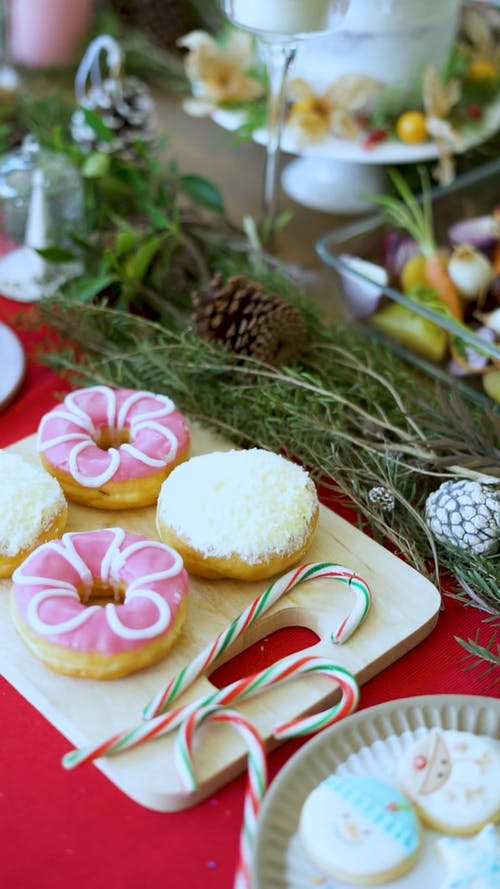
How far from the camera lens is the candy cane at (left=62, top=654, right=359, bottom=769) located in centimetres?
75

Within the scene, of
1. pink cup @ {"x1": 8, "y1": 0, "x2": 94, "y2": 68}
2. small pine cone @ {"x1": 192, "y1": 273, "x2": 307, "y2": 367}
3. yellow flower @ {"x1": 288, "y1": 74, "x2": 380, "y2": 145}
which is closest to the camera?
small pine cone @ {"x1": 192, "y1": 273, "x2": 307, "y2": 367}

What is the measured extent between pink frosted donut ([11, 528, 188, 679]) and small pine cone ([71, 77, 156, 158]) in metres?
0.78

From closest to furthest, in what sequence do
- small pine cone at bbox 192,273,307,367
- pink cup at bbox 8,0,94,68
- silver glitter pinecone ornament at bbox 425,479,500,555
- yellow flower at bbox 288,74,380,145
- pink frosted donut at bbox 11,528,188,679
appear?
pink frosted donut at bbox 11,528,188,679 < silver glitter pinecone ornament at bbox 425,479,500,555 < small pine cone at bbox 192,273,307,367 < yellow flower at bbox 288,74,380,145 < pink cup at bbox 8,0,94,68

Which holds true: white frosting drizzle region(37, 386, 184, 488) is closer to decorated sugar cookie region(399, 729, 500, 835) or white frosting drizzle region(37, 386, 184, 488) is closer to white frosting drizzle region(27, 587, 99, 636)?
white frosting drizzle region(27, 587, 99, 636)

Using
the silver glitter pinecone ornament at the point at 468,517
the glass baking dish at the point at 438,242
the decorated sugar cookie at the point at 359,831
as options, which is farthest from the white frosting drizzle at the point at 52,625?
the glass baking dish at the point at 438,242

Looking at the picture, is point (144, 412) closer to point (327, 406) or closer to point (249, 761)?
point (327, 406)

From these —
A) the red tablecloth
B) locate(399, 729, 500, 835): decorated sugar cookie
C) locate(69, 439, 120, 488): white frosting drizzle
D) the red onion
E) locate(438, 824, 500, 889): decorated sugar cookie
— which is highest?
the red onion

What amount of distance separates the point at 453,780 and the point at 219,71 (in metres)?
1.10

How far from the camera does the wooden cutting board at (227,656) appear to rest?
76cm

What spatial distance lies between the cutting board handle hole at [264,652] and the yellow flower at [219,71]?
867mm

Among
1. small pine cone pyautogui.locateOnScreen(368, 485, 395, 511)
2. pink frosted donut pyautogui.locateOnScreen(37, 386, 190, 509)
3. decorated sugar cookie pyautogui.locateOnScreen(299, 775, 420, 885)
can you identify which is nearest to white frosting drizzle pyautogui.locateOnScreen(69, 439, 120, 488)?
pink frosted donut pyautogui.locateOnScreen(37, 386, 190, 509)

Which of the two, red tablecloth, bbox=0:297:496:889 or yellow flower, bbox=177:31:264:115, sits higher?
yellow flower, bbox=177:31:264:115

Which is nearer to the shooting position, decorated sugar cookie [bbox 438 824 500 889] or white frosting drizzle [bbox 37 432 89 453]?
decorated sugar cookie [bbox 438 824 500 889]

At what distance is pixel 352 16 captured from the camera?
135cm
